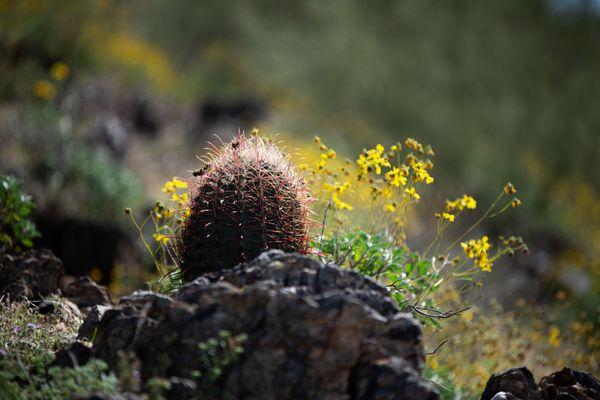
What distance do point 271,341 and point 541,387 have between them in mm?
1833

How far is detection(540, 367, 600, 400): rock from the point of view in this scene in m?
4.19

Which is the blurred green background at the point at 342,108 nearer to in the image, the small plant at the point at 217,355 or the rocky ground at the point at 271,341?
the rocky ground at the point at 271,341

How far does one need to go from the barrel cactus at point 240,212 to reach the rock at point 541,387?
1.29 metres

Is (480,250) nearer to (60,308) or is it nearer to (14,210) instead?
(60,308)

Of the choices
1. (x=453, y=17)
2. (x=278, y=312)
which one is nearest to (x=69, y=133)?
(x=278, y=312)

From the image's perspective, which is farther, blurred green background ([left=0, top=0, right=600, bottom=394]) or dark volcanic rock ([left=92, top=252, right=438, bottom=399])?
blurred green background ([left=0, top=0, right=600, bottom=394])

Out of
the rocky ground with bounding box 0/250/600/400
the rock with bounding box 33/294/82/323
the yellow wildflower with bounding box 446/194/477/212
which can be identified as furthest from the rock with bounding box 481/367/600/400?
the rock with bounding box 33/294/82/323

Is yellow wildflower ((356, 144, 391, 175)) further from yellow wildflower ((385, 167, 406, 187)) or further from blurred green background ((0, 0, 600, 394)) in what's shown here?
A: blurred green background ((0, 0, 600, 394))

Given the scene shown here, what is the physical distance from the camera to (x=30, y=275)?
498 cm

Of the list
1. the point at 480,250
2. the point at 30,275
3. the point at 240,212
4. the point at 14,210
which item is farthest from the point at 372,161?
the point at 14,210

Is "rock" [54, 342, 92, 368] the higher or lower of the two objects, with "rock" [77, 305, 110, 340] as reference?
lower

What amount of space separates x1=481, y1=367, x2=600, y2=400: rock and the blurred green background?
9.01ft

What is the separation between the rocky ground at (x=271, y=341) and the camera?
333cm

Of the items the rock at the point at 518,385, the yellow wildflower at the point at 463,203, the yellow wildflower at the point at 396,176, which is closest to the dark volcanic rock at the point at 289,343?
the rock at the point at 518,385
